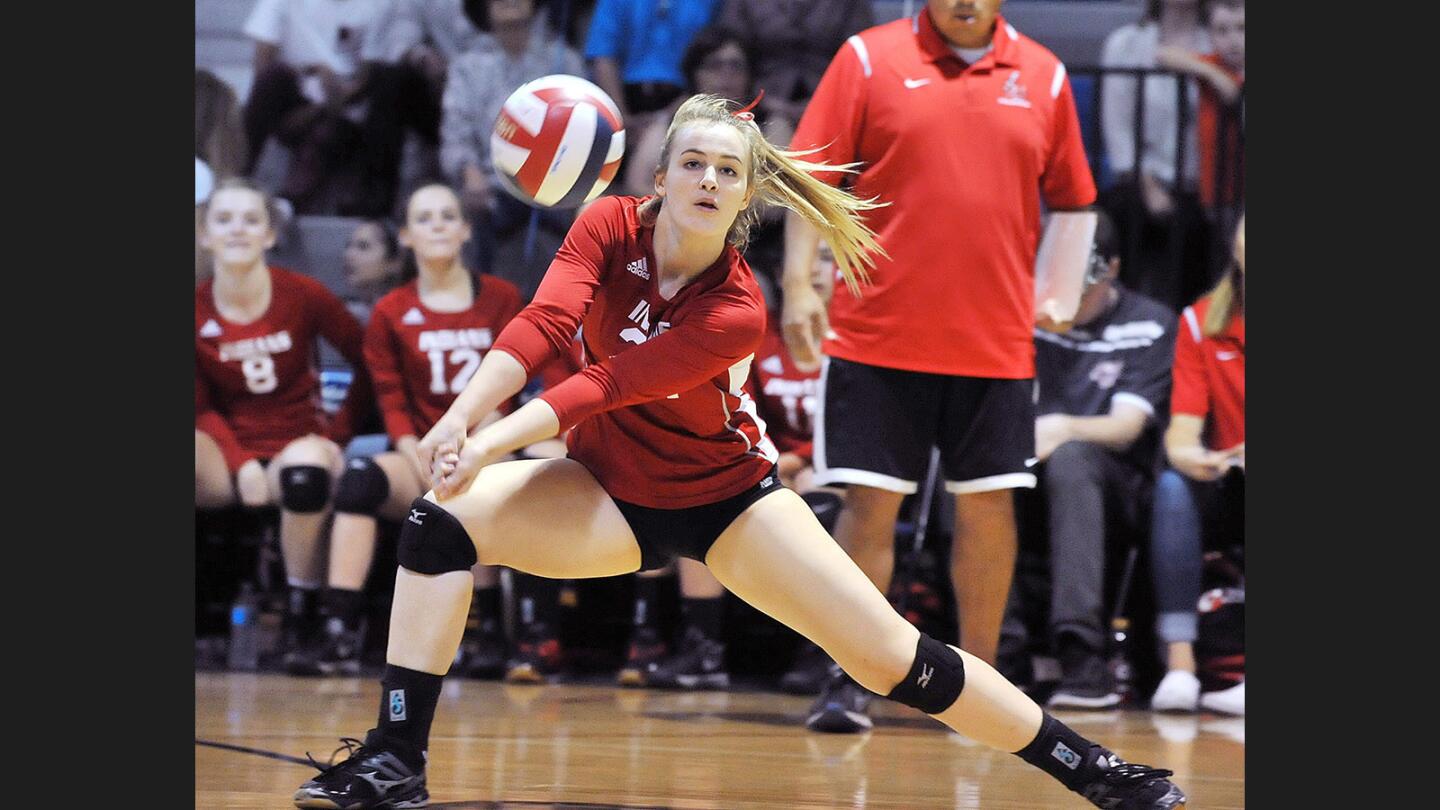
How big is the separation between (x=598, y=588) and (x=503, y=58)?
87.0 inches

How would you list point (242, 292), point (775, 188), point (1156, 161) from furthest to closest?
1. point (1156, 161)
2. point (242, 292)
3. point (775, 188)

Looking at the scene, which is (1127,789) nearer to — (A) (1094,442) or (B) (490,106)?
(A) (1094,442)

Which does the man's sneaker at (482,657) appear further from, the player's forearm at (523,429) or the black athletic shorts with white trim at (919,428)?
the player's forearm at (523,429)

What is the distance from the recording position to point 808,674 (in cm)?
507

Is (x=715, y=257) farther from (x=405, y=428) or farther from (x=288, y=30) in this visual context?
(x=288, y=30)

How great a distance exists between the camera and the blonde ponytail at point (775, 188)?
3.04 m

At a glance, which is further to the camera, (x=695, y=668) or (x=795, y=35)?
(x=795, y=35)

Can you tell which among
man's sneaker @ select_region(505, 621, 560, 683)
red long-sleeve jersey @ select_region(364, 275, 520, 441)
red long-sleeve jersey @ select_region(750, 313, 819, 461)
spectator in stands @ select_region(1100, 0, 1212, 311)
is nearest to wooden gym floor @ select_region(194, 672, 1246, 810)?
man's sneaker @ select_region(505, 621, 560, 683)

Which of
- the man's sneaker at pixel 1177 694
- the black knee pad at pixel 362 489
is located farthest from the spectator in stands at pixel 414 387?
the man's sneaker at pixel 1177 694

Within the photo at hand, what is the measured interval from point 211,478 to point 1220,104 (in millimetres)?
3906

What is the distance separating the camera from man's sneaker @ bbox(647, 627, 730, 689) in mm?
5125

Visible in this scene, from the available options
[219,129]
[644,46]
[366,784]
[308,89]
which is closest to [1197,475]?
[644,46]

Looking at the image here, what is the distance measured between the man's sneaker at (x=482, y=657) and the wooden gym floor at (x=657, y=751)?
0.57ft

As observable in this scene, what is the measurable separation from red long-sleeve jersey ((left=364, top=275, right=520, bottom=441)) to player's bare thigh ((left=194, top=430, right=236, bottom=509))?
564mm
